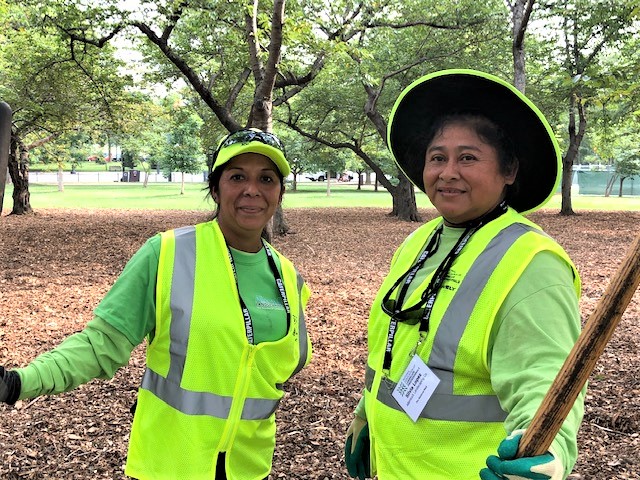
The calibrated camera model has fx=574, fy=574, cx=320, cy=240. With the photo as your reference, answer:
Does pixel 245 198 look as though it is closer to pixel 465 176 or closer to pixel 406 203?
pixel 465 176

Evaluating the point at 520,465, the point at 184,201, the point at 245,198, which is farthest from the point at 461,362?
the point at 184,201

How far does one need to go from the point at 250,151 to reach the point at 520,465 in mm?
1489

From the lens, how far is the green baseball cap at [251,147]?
2164mm

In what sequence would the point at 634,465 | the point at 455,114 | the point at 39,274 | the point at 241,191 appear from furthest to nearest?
the point at 39,274 → the point at 634,465 → the point at 241,191 → the point at 455,114

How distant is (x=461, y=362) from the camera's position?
4.99ft

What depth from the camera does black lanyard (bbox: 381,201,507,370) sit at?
1655mm

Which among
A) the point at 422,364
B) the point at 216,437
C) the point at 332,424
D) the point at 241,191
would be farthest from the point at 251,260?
the point at 332,424

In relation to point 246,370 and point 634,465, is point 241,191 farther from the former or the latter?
point 634,465

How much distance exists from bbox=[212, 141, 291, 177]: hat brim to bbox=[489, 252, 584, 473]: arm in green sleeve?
1114mm

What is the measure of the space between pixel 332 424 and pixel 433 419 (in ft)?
9.35

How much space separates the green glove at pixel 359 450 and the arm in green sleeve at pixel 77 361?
2.86ft

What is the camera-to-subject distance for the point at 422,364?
5.29 ft

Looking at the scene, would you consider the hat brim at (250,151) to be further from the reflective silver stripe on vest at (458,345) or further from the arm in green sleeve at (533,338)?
the arm in green sleeve at (533,338)

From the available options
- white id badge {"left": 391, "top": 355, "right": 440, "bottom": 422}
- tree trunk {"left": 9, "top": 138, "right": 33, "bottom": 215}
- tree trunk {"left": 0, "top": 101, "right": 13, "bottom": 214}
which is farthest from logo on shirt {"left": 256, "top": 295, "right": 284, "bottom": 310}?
tree trunk {"left": 9, "top": 138, "right": 33, "bottom": 215}
